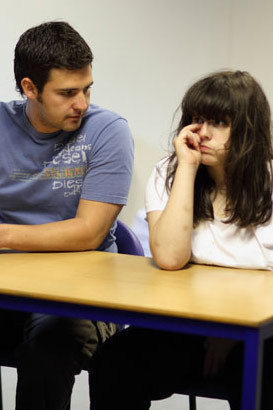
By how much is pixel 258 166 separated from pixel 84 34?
1.80 meters

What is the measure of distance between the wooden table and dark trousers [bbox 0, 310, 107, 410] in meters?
0.17

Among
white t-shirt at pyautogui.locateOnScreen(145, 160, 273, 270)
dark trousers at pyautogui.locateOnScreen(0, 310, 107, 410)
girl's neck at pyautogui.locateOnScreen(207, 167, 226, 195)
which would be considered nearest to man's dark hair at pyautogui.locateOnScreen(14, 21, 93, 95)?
girl's neck at pyautogui.locateOnScreen(207, 167, 226, 195)

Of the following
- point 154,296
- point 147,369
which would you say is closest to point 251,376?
point 154,296

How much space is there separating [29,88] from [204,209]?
26.2 inches

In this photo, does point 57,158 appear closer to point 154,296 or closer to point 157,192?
point 157,192

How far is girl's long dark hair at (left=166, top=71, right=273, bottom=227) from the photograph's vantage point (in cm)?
173

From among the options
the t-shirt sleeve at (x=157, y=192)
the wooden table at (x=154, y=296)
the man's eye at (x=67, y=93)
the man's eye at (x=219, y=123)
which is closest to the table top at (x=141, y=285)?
the wooden table at (x=154, y=296)

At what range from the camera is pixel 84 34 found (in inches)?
131

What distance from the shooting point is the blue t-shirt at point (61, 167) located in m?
1.96

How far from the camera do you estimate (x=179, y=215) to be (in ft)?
5.67

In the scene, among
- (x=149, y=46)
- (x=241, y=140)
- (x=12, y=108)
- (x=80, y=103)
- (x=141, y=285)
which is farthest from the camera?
(x=149, y=46)

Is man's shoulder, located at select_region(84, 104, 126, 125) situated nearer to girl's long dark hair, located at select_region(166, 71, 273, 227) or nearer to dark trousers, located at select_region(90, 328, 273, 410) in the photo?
girl's long dark hair, located at select_region(166, 71, 273, 227)

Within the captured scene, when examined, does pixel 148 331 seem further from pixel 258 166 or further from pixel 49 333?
pixel 258 166

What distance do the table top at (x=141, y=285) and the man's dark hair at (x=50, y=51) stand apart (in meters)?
0.54
